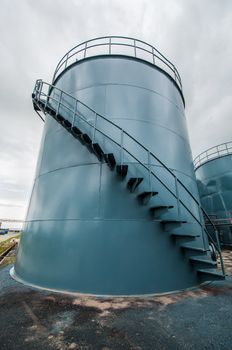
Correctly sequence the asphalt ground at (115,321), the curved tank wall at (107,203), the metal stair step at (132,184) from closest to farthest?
the asphalt ground at (115,321) → the curved tank wall at (107,203) → the metal stair step at (132,184)

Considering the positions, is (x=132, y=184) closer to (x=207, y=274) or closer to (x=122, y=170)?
(x=122, y=170)

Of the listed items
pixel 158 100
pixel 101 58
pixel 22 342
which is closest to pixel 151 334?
pixel 22 342

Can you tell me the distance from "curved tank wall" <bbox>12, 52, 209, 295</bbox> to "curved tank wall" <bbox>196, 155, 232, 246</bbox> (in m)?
8.31

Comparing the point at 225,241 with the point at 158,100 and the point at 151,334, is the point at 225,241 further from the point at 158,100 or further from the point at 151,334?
the point at 151,334

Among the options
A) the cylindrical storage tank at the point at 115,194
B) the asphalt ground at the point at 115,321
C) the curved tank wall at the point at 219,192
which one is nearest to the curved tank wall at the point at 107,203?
the cylindrical storage tank at the point at 115,194

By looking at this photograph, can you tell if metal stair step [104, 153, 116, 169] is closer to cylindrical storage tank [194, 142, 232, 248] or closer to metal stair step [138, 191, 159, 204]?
metal stair step [138, 191, 159, 204]

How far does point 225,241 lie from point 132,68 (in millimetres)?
13075

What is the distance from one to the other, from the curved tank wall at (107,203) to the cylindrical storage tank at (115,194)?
3 centimetres

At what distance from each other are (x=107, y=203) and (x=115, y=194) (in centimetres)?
34

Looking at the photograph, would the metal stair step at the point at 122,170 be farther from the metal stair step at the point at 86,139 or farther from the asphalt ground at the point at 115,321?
the asphalt ground at the point at 115,321

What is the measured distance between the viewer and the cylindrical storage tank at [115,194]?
4883mm

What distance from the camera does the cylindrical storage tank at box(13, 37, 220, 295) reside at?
16.0 feet

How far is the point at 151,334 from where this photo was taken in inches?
115

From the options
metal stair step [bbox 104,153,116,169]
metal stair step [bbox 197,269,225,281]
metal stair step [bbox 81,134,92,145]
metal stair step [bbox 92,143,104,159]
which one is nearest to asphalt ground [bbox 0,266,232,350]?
metal stair step [bbox 197,269,225,281]
